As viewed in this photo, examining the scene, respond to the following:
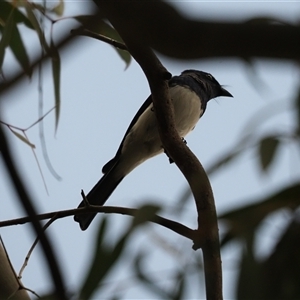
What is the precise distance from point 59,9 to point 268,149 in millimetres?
1263

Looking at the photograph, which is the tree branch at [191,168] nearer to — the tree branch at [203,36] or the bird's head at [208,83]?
the tree branch at [203,36]

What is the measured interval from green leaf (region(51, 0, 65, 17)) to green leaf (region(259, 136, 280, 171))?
46.4 inches

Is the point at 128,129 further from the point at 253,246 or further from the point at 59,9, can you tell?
the point at 253,246

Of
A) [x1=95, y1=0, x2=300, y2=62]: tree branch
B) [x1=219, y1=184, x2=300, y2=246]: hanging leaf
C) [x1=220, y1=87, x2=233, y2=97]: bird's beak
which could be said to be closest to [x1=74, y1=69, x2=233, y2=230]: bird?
[x1=220, y1=87, x2=233, y2=97]: bird's beak

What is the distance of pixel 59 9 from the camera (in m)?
1.99

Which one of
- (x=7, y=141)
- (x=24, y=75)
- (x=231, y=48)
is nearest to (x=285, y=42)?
(x=231, y=48)

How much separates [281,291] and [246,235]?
93mm

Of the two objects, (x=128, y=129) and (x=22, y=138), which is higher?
(x=128, y=129)

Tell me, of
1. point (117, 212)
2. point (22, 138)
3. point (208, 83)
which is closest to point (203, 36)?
→ point (117, 212)

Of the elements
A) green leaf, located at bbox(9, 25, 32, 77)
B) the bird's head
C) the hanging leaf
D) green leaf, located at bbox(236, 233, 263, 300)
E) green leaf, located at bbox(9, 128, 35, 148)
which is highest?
the bird's head

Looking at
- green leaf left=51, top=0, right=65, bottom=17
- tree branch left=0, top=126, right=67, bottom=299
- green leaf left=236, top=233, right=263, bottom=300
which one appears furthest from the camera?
green leaf left=51, top=0, right=65, bottom=17

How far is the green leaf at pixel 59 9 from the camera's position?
6.42 feet

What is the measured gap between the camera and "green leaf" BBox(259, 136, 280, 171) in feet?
3.21

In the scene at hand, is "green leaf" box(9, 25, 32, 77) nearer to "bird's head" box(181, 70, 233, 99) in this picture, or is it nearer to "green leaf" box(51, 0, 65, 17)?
"green leaf" box(51, 0, 65, 17)
